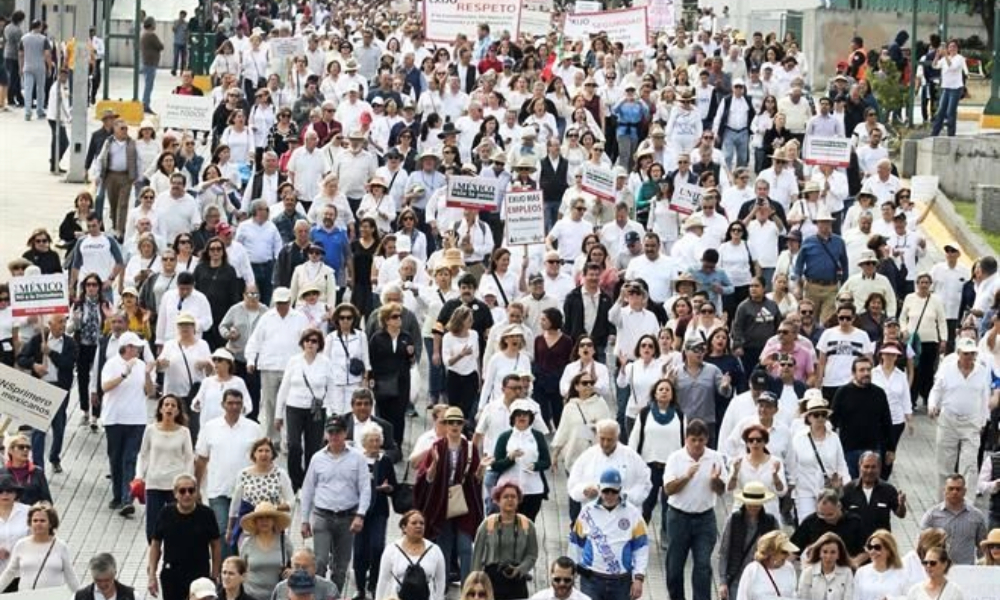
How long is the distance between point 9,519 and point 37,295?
4869 millimetres

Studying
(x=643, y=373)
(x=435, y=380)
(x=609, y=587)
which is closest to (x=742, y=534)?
(x=609, y=587)

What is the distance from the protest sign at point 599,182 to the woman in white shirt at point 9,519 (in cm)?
1067

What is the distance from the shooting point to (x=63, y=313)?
76.7 ft

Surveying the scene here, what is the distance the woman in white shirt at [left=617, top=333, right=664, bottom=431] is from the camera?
867 inches

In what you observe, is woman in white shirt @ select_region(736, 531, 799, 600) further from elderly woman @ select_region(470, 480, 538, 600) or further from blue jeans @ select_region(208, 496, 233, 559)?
blue jeans @ select_region(208, 496, 233, 559)

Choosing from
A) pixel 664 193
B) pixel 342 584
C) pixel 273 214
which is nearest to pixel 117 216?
pixel 273 214

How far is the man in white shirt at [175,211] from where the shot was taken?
27.4m

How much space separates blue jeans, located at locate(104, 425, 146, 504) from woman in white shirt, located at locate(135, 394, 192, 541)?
1.59 metres

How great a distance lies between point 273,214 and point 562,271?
388 cm

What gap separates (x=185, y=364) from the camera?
73.8 ft

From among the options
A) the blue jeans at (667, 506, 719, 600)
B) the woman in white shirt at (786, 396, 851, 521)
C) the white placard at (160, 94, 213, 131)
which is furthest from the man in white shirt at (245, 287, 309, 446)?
the white placard at (160, 94, 213, 131)

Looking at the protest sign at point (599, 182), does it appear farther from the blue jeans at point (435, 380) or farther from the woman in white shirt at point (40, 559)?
the woman in white shirt at point (40, 559)

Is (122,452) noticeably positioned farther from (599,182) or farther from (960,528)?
(599,182)

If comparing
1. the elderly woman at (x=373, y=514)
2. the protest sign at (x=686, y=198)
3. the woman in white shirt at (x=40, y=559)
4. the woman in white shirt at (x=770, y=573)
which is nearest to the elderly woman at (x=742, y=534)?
the woman in white shirt at (x=770, y=573)
